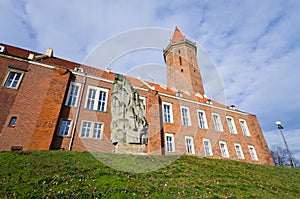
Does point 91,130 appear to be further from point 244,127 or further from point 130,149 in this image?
point 244,127

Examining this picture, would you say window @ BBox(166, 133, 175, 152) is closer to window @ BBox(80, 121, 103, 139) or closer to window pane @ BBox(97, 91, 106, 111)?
window @ BBox(80, 121, 103, 139)

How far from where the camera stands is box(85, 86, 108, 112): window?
17141 mm

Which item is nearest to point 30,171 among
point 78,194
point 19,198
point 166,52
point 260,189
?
point 19,198

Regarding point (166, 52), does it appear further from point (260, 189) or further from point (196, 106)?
point (260, 189)

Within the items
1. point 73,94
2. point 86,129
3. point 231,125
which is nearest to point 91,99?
point 73,94

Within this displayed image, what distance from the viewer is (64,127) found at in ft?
49.0

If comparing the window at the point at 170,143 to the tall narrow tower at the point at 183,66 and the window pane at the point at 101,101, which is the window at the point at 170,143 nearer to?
the window pane at the point at 101,101

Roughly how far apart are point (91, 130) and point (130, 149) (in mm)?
8404

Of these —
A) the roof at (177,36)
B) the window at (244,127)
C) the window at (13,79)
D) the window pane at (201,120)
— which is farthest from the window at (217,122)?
the window at (13,79)

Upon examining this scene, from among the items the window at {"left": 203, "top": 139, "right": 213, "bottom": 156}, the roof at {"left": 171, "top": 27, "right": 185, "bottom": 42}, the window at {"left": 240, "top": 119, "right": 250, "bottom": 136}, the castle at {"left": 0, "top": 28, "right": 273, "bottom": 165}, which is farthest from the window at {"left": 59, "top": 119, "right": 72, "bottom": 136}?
the roof at {"left": 171, "top": 27, "right": 185, "bottom": 42}

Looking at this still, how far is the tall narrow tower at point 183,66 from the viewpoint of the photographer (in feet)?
106

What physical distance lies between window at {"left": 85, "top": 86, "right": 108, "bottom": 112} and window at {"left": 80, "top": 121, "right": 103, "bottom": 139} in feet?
5.73

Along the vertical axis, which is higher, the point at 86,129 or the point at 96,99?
the point at 96,99

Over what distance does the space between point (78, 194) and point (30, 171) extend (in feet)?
9.73
